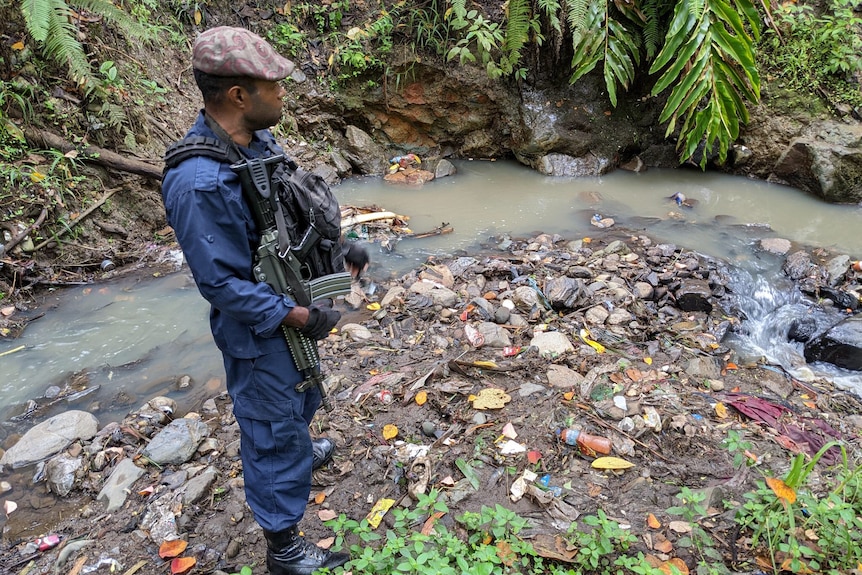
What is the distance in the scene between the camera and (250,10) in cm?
720

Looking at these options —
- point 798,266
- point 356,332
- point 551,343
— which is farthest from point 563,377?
point 798,266

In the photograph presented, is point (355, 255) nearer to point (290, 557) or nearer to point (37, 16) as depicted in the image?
point (290, 557)

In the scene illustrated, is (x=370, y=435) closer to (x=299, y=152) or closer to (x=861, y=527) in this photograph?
(x=861, y=527)

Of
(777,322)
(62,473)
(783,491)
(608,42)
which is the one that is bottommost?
(777,322)

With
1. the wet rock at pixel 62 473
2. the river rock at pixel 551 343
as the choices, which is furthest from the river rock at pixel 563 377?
the wet rock at pixel 62 473

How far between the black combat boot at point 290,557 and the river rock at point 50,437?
1.62 m

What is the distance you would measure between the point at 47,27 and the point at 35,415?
296cm

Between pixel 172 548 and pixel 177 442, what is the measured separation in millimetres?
640

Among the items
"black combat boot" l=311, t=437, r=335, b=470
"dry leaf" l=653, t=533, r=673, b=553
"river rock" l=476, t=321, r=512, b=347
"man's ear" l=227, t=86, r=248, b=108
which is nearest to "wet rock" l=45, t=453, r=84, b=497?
"black combat boot" l=311, t=437, r=335, b=470

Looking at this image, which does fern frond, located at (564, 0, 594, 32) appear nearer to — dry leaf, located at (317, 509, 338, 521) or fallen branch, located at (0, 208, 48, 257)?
fallen branch, located at (0, 208, 48, 257)

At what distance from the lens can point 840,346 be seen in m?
3.87

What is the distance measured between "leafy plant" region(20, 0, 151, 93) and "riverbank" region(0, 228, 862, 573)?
3.24m

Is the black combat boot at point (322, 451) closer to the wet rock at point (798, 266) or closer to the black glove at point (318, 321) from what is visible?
the black glove at point (318, 321)

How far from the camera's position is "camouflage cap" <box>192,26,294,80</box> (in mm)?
1513
